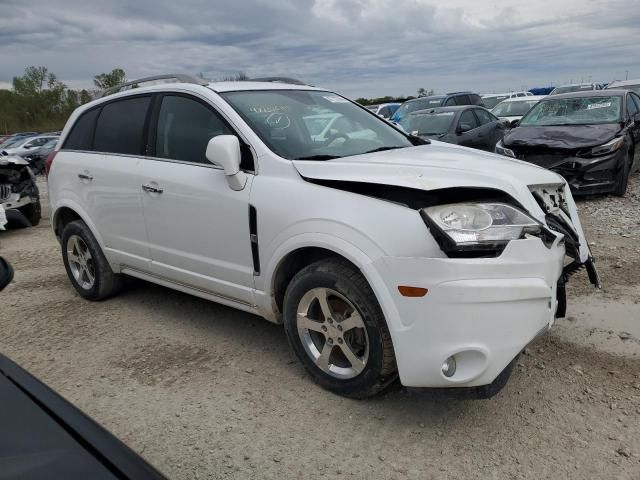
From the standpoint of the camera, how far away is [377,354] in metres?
2.84

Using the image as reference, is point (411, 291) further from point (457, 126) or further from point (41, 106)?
point (41, 106)

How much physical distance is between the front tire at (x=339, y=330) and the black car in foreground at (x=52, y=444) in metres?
1.62

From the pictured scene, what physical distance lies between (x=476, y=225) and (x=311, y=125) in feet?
5.07

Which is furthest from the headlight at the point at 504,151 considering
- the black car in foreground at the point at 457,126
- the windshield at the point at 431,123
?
the windshield at the point at 431,123

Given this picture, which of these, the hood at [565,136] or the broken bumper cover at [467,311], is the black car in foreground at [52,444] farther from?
the hood at [565,136]

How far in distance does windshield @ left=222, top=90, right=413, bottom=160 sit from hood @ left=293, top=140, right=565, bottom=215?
24 centimetres

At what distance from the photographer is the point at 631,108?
30.5ft

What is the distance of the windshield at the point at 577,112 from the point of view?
881 cm

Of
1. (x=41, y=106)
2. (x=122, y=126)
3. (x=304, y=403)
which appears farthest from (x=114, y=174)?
(x=41, y=106)

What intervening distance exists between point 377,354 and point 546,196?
134cm

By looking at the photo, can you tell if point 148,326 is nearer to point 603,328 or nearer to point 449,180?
point 449,180

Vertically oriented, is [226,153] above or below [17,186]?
above

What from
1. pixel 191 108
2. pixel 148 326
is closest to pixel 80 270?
pixel 148 326

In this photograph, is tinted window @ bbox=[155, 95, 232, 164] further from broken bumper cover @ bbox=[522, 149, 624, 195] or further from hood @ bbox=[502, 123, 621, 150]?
hood @ bbox=[502, 123, 621, 150]
